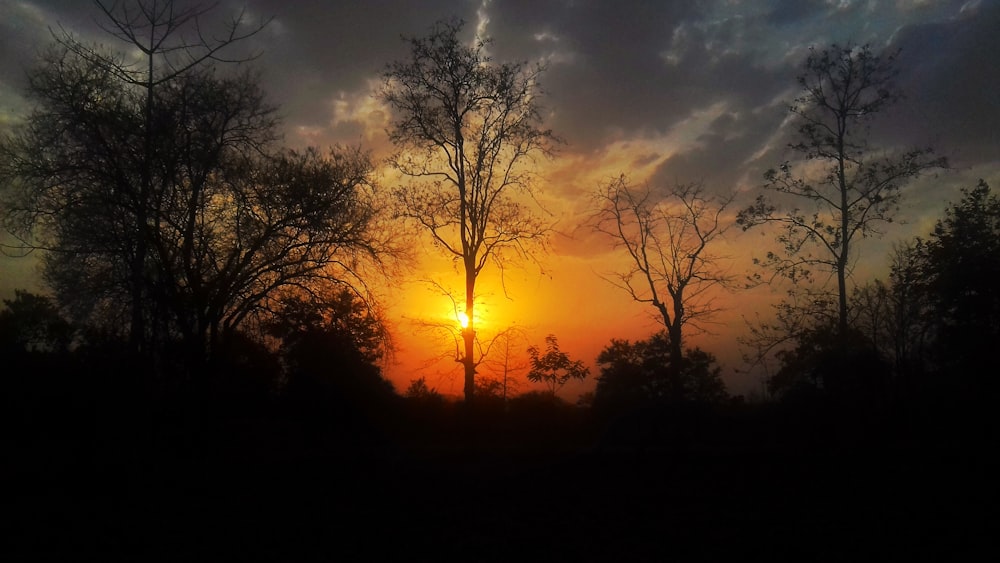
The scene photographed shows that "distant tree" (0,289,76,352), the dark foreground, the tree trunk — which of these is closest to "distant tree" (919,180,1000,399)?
the dark foreground

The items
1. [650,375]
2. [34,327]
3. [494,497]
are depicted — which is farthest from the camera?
[650,375]

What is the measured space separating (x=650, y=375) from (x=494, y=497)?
18541 millimetres

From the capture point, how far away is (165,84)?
15.9 m

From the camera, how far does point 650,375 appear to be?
2942 cm

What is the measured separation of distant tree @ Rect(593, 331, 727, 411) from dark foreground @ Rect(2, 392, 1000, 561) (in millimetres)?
9220

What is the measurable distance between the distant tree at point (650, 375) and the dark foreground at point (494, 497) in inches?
363

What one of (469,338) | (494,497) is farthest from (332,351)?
(494,497)

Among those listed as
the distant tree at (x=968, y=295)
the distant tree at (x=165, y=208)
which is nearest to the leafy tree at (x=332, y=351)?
the distant tree at (x=165, y=208)

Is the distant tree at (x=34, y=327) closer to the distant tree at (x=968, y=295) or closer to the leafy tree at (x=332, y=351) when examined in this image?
the leafy tree at (x=332, y=351)

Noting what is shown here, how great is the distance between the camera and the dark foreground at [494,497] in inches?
339

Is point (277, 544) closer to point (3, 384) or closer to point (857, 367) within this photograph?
point (3, 384)

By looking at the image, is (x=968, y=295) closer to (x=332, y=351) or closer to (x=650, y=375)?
(x=650, y=375)

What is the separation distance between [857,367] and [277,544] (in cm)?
1590

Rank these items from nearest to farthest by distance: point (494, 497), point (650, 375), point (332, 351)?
point (494, 497) < point (332, 351) < point (650, 375)
